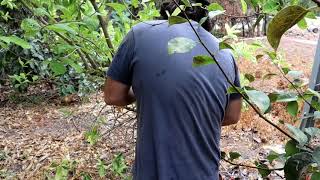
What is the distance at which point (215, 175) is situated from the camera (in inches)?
64.7

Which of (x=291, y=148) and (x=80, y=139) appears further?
(x=80, y=139)

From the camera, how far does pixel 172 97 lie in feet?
4.92

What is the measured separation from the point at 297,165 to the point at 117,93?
879 millimetres

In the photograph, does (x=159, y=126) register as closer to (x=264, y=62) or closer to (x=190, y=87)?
(x=190, y=87)

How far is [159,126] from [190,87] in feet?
0.60

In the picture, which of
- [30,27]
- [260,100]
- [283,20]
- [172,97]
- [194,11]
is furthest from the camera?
[30,27]

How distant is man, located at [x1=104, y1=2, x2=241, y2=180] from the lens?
1.50 meters

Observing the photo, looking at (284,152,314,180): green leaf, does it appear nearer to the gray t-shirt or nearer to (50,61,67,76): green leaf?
the gray t-shirt

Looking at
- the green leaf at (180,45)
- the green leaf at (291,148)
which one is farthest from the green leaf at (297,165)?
the green leaf at (180,45)

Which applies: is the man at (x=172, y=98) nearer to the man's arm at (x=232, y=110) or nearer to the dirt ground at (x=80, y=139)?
the man's arm at (x=232, y=110)

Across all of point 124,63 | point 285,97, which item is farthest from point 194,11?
point 285,97

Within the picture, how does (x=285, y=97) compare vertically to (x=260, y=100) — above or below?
below

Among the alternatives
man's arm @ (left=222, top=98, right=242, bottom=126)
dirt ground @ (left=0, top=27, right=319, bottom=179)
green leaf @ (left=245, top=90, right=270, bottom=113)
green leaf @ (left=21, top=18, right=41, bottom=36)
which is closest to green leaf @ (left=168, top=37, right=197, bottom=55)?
green leaf @ (left=245, top=90, right=270, bottom=113)

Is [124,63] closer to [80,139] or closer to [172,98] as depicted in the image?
[172,98]
